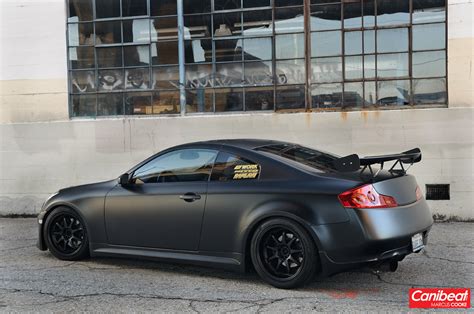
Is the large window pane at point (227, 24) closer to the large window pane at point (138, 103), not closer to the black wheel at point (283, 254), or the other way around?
the large window pane at point (138, 103)

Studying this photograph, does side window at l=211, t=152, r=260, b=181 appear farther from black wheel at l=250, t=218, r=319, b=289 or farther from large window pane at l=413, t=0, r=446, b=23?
large window pane at l=413, t=0, r=446, b=23

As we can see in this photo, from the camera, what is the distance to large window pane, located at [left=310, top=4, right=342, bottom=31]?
9141mm

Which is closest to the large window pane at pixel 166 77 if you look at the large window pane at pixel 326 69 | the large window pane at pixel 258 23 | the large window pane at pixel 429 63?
the large window pane at pixel 258 23

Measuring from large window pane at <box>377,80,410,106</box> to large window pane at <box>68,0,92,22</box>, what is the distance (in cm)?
564

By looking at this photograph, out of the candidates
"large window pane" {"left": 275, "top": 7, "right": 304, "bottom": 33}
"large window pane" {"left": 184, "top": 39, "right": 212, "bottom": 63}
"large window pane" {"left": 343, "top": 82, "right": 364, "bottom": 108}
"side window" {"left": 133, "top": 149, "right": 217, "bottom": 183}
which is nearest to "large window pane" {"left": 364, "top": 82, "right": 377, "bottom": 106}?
"large window pane" {"left": 343, "top": 82, "right": 364, "bottom": 108}

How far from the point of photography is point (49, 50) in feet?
32.9

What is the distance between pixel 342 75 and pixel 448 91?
5.77ft

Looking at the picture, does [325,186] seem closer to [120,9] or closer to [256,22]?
[256,22]

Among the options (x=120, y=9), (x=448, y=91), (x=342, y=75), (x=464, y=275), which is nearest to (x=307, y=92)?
(x=342, y=75)

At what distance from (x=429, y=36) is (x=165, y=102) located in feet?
15.8

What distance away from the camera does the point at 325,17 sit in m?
9.20

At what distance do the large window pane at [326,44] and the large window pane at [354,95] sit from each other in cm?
64

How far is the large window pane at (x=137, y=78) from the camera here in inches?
391

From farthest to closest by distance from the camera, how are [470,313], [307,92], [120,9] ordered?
1. [120,9]
2. [307,92]
3. [470,313]
